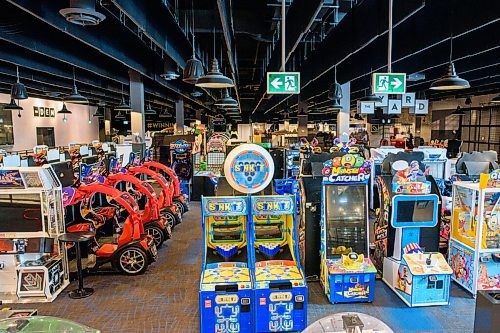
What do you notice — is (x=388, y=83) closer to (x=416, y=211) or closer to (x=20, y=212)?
(x=416, y=211)

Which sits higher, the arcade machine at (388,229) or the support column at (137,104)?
the support column at (137,104)

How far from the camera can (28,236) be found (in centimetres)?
480

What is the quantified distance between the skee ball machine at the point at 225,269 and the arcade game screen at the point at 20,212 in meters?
2.40

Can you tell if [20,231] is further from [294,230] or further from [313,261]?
[313,261]

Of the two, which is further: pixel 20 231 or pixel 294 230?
pixel 20 231

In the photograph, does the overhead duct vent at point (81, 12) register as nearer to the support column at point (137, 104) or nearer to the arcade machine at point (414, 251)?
the arcade machine at point (414, 251)

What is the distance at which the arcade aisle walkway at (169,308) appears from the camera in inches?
157

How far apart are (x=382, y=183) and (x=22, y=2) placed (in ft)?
16.5

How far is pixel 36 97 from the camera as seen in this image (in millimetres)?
17641

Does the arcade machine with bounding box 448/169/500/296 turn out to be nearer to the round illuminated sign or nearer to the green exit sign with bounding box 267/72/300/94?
the round illuminated sign

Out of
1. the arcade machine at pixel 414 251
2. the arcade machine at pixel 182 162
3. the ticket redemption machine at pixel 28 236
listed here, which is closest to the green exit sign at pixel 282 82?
the arcade machine at pixel 414 251

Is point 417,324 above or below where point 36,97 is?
below

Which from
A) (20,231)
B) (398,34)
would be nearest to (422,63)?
(398,34)

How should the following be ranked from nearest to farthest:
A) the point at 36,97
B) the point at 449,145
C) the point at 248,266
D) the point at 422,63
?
1. the point at 248,266
2. the point at 422,63
3. the point at 449,145
4. the point at 36,97
